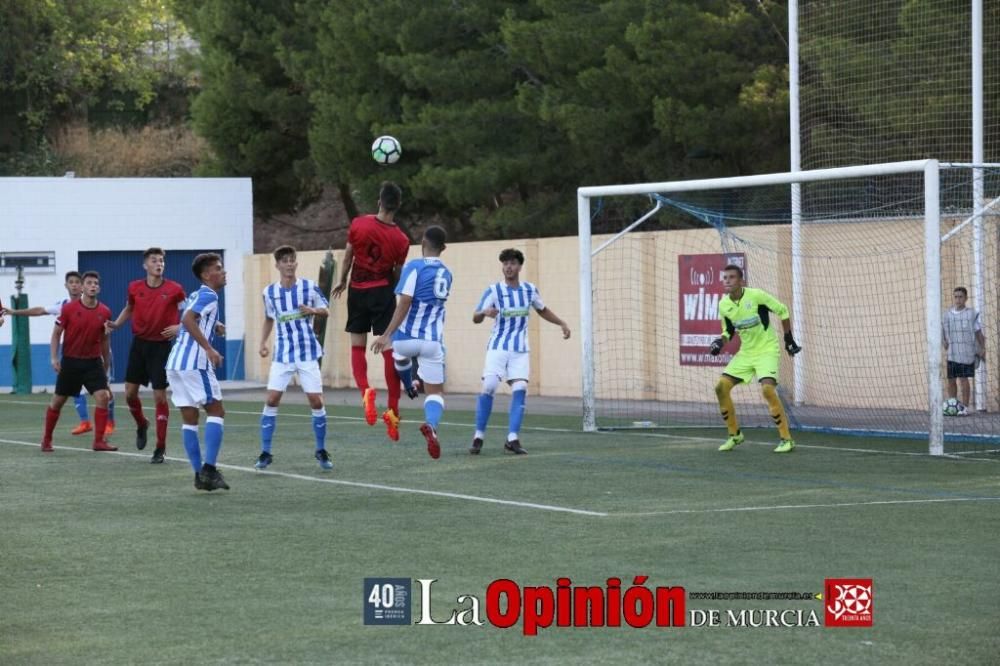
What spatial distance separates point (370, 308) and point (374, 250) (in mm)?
539

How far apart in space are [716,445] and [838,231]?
6.54 meters

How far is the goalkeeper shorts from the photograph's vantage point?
55.7ft

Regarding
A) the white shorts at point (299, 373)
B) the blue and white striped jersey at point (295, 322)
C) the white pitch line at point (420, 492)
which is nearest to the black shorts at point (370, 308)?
the blue and white striped jersey at point (295, 322)

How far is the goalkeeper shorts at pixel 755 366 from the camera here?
16984 mm

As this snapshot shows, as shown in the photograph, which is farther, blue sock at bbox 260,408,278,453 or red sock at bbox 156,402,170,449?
red sock at bbox 156,402,170,449

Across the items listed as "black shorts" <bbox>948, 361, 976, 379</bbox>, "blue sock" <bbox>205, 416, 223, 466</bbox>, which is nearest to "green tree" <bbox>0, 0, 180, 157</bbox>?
"black shorts" <bbox>948, 361, 976, 379</bbox>

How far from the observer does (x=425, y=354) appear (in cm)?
1522

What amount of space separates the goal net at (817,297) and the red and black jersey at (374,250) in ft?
17.5

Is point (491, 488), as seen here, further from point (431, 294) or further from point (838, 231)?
point (838, 231)

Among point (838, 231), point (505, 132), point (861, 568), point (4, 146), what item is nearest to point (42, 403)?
point (505, 132)

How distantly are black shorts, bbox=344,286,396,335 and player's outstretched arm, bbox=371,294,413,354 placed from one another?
129 millimetres

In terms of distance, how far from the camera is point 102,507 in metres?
12.6

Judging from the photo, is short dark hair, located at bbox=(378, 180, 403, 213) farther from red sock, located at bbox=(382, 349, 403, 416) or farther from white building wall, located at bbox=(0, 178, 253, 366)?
white building wall, located at bbox=(0, 178, 253, 366)

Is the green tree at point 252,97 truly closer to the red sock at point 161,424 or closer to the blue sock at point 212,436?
the red sock at point 161,424
